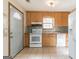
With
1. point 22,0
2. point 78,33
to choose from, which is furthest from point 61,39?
point 78,33

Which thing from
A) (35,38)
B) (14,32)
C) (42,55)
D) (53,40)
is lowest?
(42,55)

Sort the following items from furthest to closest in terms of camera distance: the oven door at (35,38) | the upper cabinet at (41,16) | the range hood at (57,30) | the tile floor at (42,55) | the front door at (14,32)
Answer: the range hood at (57,30) < the upper cabinet at (41,16) < the oven door at (35,38) < the tile floor at (42,55) < the front door at (14,32)

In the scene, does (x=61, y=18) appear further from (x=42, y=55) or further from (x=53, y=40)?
(x=42, y=55)

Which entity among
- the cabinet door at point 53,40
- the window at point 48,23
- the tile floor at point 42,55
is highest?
the window at point 48,23

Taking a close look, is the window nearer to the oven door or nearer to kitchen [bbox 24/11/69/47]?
kitchen [bbox 24/11/69/47]

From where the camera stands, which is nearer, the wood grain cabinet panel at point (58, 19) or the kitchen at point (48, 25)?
the kitchen at point (48, 25)

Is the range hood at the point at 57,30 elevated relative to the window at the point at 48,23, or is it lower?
lower

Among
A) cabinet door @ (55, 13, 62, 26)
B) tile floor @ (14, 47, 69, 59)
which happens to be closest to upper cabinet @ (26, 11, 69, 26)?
cabinet door @ (55, 13, 62, 26)

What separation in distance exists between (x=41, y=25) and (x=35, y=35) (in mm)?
875

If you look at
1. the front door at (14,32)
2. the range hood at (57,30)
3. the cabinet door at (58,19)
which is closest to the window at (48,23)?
the range hood at (57,30)

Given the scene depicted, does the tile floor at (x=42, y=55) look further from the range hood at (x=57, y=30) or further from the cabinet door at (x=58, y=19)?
the cabinet door at (x=58, y=19)

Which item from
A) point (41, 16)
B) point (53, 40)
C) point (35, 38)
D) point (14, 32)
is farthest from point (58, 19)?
point (14, 32)

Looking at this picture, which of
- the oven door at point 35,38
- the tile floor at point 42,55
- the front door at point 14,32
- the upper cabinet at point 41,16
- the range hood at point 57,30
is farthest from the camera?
the range hood at point 57,30

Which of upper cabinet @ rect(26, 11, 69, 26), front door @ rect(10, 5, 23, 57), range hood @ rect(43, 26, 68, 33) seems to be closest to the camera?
front door @ rect(10, 5, 23, 57)
